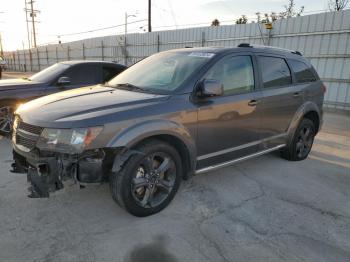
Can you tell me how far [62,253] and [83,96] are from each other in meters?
1.74

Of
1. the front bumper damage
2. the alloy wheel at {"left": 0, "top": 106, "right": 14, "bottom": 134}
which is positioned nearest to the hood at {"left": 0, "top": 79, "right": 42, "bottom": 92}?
the alloy wheel at {"left": 0, "top": 106, "right": 14, "bottom": 134}

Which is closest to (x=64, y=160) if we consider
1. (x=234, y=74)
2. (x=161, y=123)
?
(x=161, y=123)

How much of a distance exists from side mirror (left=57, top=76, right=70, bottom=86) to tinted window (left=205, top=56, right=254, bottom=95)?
370cm

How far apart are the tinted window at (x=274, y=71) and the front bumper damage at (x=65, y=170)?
262 centimetres

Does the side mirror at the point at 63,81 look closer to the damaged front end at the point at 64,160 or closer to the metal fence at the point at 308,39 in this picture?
the damaged front end at the point at 64,160

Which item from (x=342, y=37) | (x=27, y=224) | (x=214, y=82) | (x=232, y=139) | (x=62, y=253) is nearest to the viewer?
(x=62, y=253)

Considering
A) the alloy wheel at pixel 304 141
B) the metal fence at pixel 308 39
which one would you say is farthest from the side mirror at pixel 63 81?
the metal fence at pixel 308 39

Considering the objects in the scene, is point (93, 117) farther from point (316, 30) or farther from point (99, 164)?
point (316, 30)

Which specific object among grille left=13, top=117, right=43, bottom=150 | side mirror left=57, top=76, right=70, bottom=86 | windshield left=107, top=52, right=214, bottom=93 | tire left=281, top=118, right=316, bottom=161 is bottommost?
tire left=281, top=118, right=316, bottom=161

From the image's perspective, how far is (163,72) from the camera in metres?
3.82

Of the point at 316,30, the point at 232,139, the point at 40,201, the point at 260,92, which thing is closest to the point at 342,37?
the point at 316,30

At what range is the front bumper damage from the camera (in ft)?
8.84

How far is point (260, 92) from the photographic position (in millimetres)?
4055

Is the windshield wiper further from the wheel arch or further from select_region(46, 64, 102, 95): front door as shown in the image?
select_region(46, 64, 102, 95): front door
